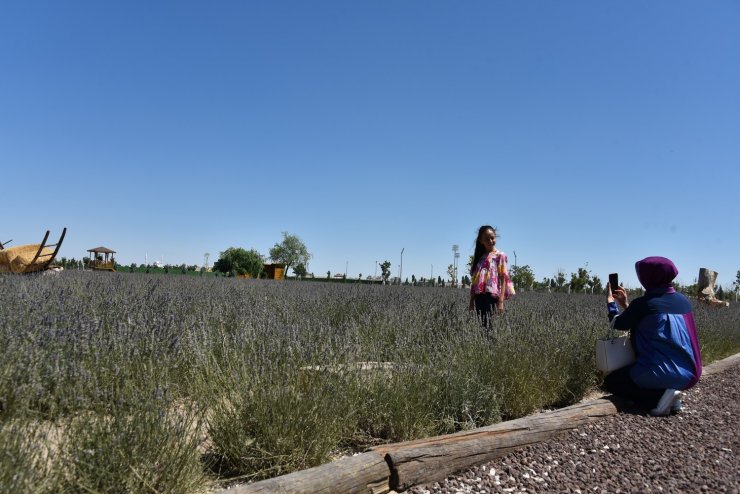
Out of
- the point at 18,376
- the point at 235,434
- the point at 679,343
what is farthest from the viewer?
the point at 679,343

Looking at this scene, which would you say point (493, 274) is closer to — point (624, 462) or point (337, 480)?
point (624, 462)

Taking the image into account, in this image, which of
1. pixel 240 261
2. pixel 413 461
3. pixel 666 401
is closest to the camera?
pixel 413 461

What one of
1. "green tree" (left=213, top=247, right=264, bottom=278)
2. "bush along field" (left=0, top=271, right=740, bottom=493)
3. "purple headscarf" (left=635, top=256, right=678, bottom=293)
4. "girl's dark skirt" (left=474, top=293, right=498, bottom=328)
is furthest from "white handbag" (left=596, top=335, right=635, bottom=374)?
"green tree" (left=213, top=247, right=264, bottom=278)

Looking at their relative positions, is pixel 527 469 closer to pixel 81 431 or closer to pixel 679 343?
pixel 679 343

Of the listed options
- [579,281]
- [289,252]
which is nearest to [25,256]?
[579,281]

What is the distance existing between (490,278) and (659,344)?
1.76 m

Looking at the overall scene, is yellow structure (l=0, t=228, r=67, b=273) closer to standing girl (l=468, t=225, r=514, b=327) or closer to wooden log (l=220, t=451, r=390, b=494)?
standing girl (l=468, t=225, r=514, b=327)

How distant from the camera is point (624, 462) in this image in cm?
278

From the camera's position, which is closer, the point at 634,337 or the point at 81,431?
the point at 81,431

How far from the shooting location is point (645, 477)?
2.62 meters

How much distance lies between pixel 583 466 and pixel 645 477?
0.31 m

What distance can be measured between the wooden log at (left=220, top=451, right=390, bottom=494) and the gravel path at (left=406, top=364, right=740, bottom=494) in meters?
0.23

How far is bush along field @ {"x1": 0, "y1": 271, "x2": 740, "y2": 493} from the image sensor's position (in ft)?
6.01

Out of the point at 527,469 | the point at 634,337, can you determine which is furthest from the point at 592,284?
the point at 527,469
